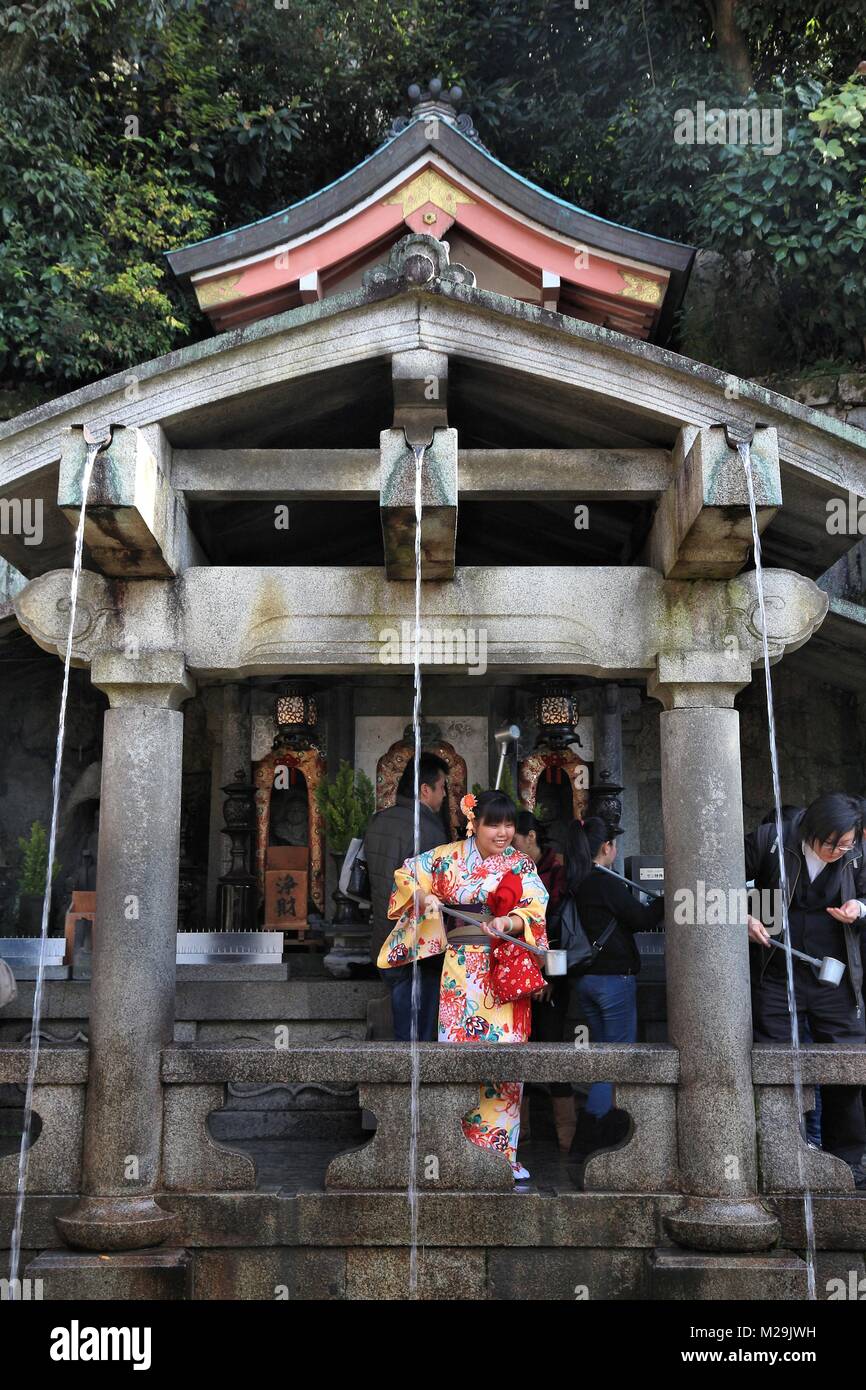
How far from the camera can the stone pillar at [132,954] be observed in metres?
5.54

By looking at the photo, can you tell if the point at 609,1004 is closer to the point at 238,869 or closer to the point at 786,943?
the point at 786,943

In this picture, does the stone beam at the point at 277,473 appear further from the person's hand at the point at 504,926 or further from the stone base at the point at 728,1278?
the stone base at the point at 728,1278

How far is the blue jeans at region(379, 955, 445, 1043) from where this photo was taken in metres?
7.06

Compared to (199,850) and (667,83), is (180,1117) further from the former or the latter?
(667,83)

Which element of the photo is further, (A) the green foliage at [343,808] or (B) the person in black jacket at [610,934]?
(A) the green foliage at [343,808]

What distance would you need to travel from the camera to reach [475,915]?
633cm

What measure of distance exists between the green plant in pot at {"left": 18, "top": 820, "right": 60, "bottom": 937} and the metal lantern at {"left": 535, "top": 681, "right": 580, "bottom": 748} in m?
4.73

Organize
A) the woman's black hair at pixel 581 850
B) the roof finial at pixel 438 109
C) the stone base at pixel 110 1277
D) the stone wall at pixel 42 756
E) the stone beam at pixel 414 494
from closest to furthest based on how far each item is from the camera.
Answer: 1. the stone base at pixel 110 1277
2. the stone beam at pixel 414 494
3. the woman's black hair at pixel 581 850
4. the roof finial at pixel 438 109
5. the stone wall at pixel 42 756

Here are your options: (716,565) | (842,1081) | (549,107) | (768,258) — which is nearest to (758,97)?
(768,258)

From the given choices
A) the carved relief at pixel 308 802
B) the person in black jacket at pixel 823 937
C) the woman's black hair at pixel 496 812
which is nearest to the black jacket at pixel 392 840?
the woman's black hair at pixel 496 812

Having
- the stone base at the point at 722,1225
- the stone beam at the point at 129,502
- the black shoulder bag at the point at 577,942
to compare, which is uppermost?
the stone beam at the point at 129,502

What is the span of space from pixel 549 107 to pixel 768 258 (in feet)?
15.1

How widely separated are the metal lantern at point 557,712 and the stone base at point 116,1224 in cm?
649

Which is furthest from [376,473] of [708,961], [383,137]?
[383,137]
